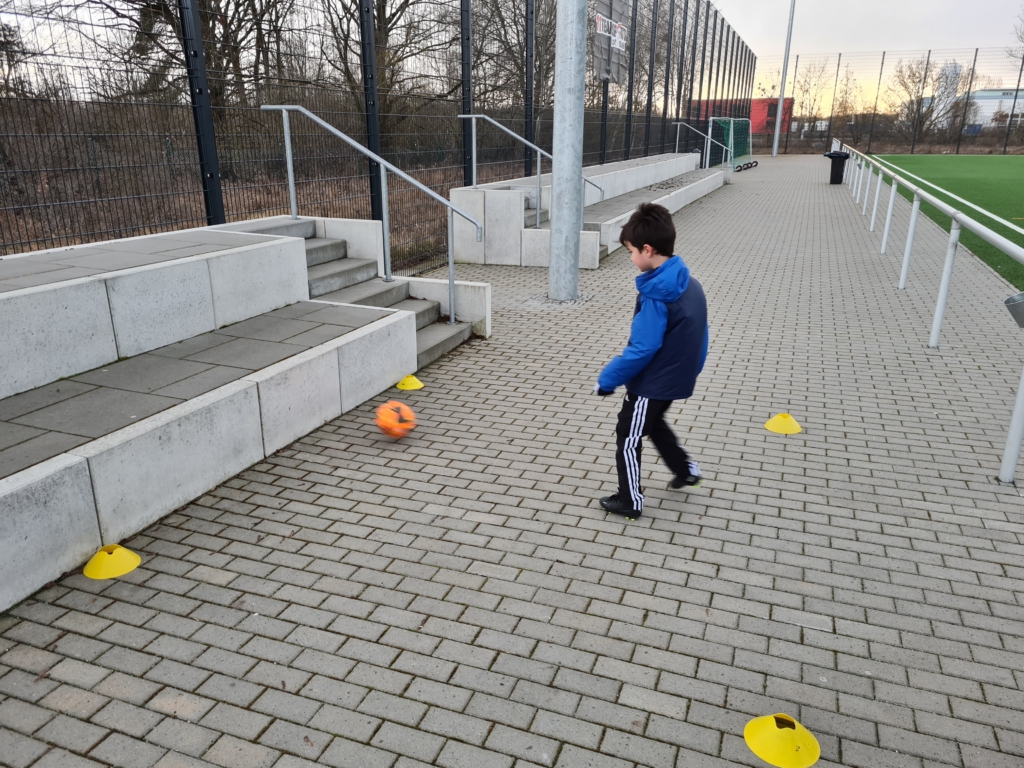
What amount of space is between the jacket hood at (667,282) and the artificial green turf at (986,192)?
30.3 ft

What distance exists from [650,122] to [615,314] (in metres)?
18.3

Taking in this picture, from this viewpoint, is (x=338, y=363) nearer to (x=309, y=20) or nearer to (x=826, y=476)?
(x=826, y=476)

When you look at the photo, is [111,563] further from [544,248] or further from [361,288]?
[544,248]

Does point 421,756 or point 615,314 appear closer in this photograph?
point 421,756

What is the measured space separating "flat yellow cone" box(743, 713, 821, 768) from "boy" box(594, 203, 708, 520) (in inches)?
62.9

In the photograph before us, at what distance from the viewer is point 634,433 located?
4008mm

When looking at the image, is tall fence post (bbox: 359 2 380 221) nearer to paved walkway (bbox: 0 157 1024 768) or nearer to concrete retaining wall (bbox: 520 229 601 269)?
concrete retaining wall (bbox: 520 229 601 269)

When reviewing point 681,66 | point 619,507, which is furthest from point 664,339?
point 681,66

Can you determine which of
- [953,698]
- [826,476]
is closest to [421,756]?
[953,698]

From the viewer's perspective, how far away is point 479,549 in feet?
12.6

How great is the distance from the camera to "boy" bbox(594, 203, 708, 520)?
12.0 feet

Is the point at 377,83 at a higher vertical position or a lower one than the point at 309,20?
lower

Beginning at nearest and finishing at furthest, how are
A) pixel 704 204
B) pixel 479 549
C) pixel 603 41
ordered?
pixel 479 549 < pixel 603 41 < pixel 704 204

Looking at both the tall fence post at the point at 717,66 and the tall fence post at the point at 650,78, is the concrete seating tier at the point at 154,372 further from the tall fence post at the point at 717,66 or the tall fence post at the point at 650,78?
the tall fence post at the point at 717,66
